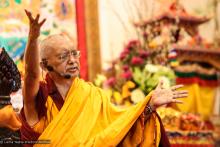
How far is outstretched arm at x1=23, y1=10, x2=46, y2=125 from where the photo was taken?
7.58 feet

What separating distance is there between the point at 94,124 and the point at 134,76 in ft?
6.42

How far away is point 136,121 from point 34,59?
0.63m

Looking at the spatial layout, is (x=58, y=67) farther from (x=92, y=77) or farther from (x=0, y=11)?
(x=92, y=77)

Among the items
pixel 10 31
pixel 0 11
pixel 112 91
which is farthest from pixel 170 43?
pixel 0 11

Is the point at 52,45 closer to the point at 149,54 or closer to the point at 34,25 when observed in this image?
the point at 34,25

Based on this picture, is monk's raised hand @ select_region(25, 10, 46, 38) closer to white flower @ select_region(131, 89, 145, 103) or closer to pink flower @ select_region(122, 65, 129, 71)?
white flower @ select_region(131, 89, 145, 103)

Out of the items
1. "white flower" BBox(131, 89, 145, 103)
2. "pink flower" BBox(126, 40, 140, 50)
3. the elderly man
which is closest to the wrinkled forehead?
the elderly man

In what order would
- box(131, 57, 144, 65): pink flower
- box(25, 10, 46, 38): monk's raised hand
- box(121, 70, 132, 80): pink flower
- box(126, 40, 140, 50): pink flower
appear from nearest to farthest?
box(25, 10, 46, 38): monk's raised hand < box(121, 70, 132, 80): pink flower < box(131, 57, 144, 65): pink flower < box(126, 40, 140, 50): pink flower

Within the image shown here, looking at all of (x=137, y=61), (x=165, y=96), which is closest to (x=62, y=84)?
(x=165, y=96)

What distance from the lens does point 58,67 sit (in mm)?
2574

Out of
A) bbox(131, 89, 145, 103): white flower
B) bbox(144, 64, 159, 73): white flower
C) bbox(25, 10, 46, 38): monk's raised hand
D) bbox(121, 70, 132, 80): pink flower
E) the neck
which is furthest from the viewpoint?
bbox(121, 70, 132, 80): pink flower

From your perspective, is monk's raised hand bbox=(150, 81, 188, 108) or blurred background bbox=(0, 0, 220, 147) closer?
monk's raised hand bbox=(150, 81, 188, 108)

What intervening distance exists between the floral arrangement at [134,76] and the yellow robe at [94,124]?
150 cm

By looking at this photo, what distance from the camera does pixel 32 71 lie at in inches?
95.8
